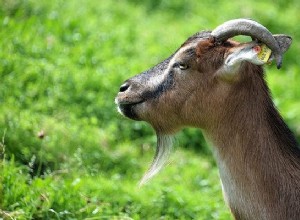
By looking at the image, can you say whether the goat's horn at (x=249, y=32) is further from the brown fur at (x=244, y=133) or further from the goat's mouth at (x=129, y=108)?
the goat's mouth at (x=129, y=108)

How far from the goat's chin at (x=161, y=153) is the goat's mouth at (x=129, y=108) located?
0.97 feet

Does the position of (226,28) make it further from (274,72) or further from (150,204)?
(274,72)

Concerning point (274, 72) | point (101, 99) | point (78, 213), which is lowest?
point (78, 213)

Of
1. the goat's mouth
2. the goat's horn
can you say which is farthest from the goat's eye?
the goat's mouth

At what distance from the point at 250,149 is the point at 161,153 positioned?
0.91 meters

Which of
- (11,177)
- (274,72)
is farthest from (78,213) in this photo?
(274,72)

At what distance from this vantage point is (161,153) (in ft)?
25.4

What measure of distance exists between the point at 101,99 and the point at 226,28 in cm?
356

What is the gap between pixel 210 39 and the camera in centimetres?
718

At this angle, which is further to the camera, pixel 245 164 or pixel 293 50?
pixel 293 50

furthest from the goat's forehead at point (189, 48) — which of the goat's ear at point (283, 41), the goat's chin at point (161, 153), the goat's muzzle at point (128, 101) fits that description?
the goat's chin at point (161, 153)

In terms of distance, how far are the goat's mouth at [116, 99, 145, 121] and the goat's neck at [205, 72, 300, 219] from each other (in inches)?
25.7

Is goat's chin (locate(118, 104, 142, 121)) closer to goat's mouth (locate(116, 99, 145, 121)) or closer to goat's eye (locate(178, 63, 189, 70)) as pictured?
goat's mouth (locate(116, 99, 145, 121))

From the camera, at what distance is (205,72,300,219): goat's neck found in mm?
7043
